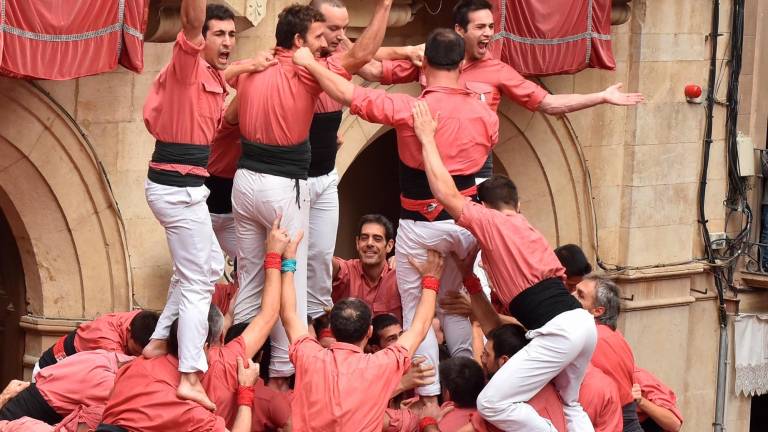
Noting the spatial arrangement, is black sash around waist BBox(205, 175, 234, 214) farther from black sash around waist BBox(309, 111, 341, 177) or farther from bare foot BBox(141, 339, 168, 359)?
bare foot BBox(141, 339, 168, 359)

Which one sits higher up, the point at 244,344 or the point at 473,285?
the point at 473,285

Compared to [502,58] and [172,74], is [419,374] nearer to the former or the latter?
[172,74]

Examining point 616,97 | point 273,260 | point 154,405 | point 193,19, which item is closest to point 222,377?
point 154,405

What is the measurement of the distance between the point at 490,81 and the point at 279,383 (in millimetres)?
2696

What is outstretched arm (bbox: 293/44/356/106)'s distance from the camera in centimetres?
1241

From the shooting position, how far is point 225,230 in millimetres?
14102

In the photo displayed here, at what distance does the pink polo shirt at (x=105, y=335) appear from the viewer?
13.3 metres

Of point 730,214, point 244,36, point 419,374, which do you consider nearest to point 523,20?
point 244,36

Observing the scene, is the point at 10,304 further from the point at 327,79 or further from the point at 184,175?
the point at 327,79

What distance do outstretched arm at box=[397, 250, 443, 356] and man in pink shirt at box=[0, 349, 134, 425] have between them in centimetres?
200

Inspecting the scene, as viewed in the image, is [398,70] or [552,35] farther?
[552,35]

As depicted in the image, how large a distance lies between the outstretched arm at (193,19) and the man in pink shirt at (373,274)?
3.13m

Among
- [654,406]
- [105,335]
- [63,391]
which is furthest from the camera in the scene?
[654,406]

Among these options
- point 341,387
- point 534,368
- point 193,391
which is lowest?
point 193,391
